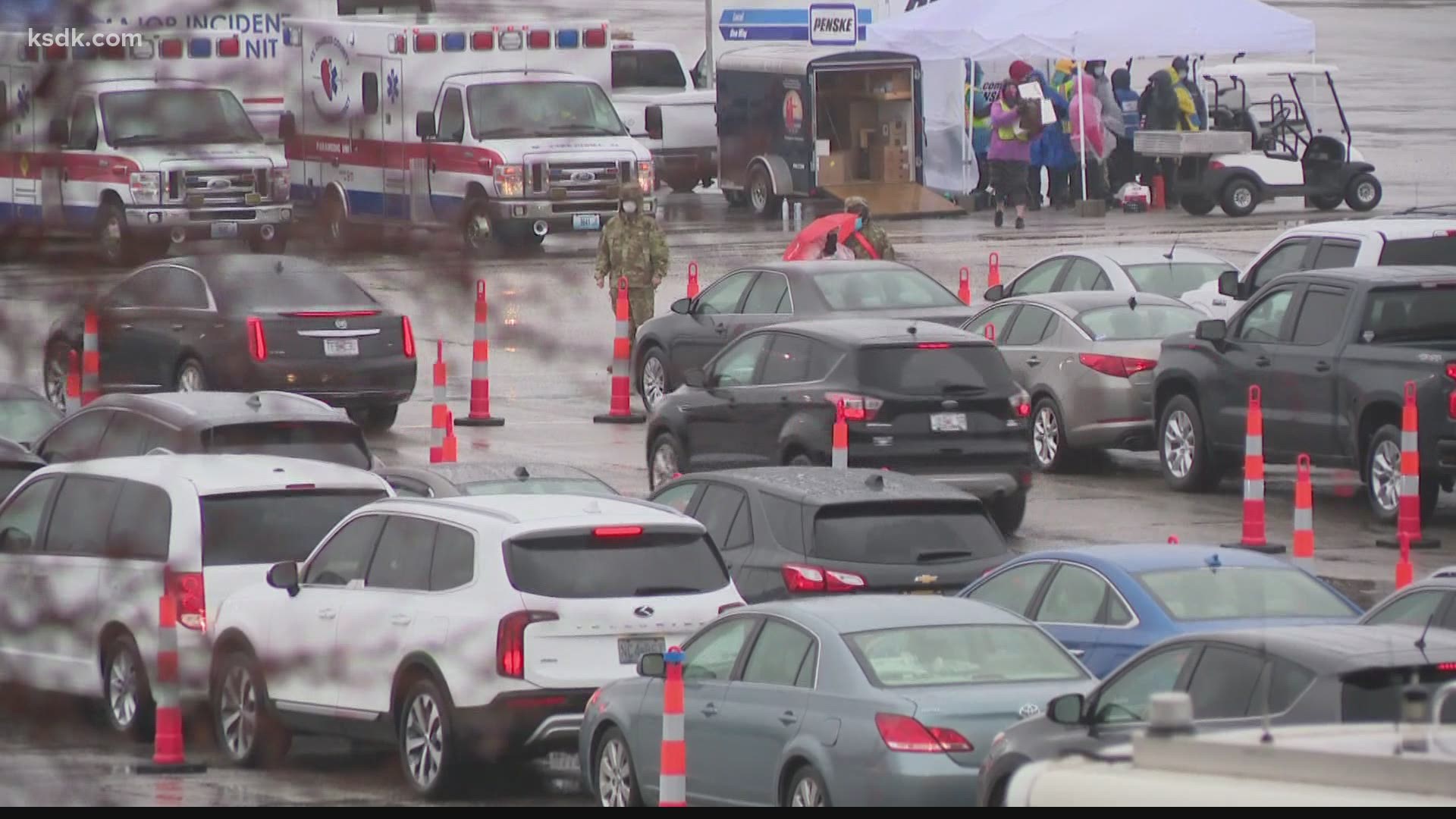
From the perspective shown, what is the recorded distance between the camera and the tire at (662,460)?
18.7 meters

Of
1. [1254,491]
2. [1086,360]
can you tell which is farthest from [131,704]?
[1086,360]

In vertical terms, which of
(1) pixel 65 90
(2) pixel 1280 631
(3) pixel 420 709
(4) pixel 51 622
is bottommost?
(3) pixel 420 709

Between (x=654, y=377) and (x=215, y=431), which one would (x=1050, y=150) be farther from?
(x=215, y=431)

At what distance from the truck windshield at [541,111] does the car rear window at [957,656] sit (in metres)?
2.44

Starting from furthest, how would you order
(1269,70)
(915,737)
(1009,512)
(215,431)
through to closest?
(1269,70), (1009,512), (215,431), (915,737)

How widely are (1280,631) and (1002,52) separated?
27.2 metres

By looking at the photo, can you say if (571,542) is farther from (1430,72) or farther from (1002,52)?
(1430,72)

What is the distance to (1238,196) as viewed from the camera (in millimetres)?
39125

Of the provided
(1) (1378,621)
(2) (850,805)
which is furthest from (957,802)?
(1) (1378,621)

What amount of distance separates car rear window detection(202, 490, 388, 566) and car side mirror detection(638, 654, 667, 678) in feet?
8.96

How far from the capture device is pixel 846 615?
10297mm

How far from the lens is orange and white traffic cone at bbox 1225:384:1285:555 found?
1662cm

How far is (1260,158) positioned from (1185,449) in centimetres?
2068

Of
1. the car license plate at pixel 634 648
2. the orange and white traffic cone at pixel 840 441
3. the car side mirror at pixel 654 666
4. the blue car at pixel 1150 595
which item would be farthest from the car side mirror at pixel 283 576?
the orange and white traffic cone at pixel 840 441
